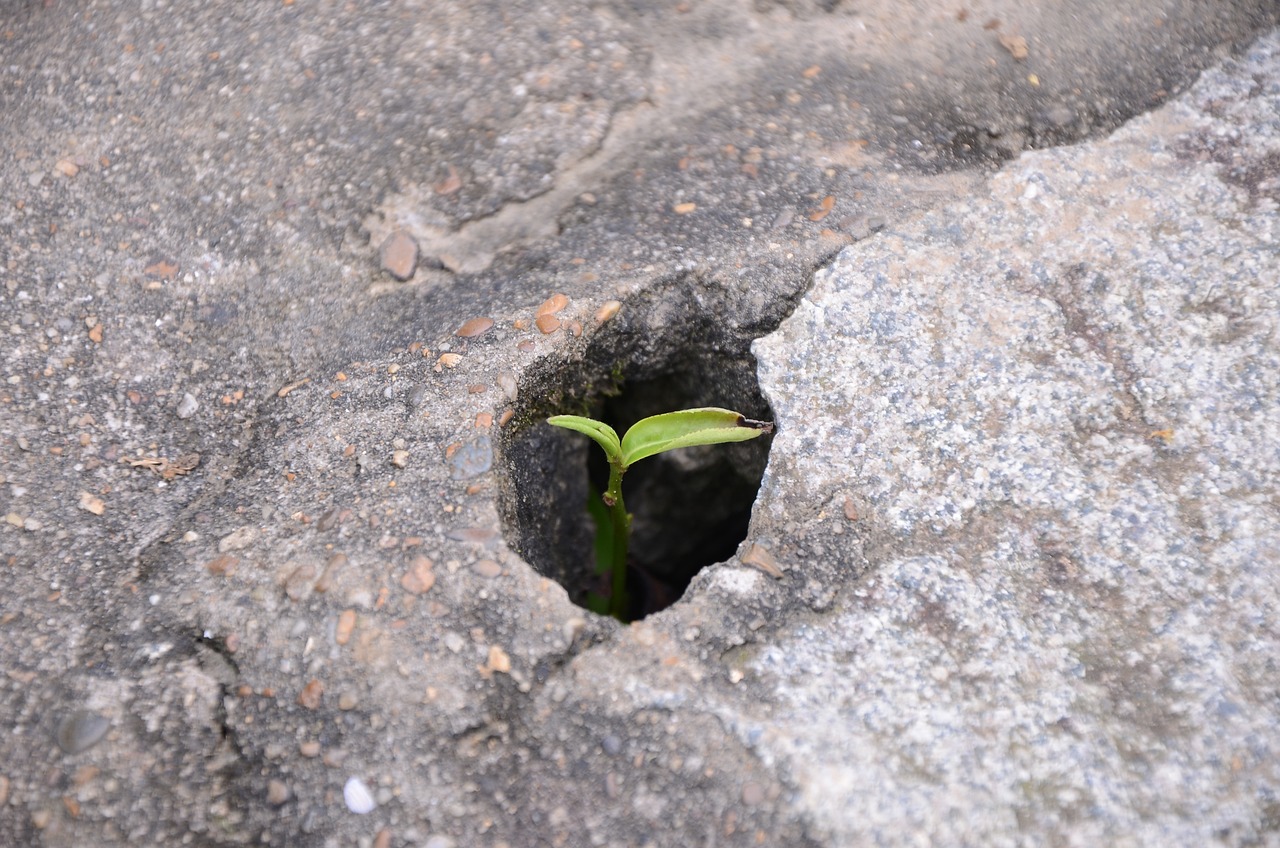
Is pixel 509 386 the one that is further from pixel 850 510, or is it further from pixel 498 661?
pixel 850 510

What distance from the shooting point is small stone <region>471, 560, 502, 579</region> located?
1198mm

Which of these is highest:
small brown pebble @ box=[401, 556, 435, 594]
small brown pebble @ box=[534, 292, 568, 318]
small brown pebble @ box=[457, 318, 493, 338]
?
small brown pebble @ box=[534, 292, 568, 318]

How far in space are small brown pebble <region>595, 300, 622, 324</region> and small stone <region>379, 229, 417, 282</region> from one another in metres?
0.36

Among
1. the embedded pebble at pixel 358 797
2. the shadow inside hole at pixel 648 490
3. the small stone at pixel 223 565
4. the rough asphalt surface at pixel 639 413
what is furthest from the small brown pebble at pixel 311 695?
the shadow inside hole at pixel 648 490

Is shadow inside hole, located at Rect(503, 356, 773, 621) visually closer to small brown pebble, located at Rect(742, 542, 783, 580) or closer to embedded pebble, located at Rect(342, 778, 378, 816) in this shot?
small brown pebble, located at Rect(742, 542, 783, 580)

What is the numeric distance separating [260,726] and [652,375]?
841 mm

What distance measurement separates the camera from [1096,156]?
5.21 ft

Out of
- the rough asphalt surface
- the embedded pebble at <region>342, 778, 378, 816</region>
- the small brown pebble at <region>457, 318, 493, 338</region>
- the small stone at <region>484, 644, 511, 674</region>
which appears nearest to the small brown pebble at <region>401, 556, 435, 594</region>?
the rough asphalt surface

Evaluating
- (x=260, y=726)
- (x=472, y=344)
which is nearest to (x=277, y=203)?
(x=472, y=344)

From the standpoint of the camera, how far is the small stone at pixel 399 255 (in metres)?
1.55

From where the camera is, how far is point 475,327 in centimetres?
145

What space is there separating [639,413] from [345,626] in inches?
31.2

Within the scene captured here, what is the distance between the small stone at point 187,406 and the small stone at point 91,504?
0.18m

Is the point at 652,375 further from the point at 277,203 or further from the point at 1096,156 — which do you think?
the point at 1096,156
